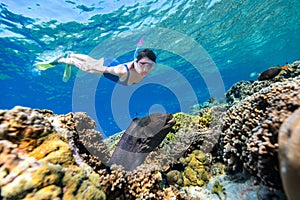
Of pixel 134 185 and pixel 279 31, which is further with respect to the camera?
pixel 279 31

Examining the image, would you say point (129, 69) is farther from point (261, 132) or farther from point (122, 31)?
point (122, 31)

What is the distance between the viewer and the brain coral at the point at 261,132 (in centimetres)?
242

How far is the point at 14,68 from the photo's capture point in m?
24.5

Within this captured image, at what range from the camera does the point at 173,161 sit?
16.6ft

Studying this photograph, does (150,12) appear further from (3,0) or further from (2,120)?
(2,120)

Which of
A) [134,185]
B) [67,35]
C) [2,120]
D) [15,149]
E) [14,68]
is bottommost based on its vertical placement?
[134,185]

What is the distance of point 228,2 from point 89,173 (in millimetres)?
21566

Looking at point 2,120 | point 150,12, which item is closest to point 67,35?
point 150,12

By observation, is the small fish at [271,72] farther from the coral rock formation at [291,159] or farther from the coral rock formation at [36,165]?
the coral rock formation at [36,165]

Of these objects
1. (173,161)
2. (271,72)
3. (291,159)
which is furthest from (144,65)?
(291,159)

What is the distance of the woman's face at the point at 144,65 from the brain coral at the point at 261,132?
3485 millimetres

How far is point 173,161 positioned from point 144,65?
3.43m

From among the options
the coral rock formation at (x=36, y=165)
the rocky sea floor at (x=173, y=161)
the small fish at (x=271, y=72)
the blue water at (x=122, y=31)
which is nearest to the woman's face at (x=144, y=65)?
the blue water at (x=122, y=31)

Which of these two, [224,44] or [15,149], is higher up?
[224,44]
